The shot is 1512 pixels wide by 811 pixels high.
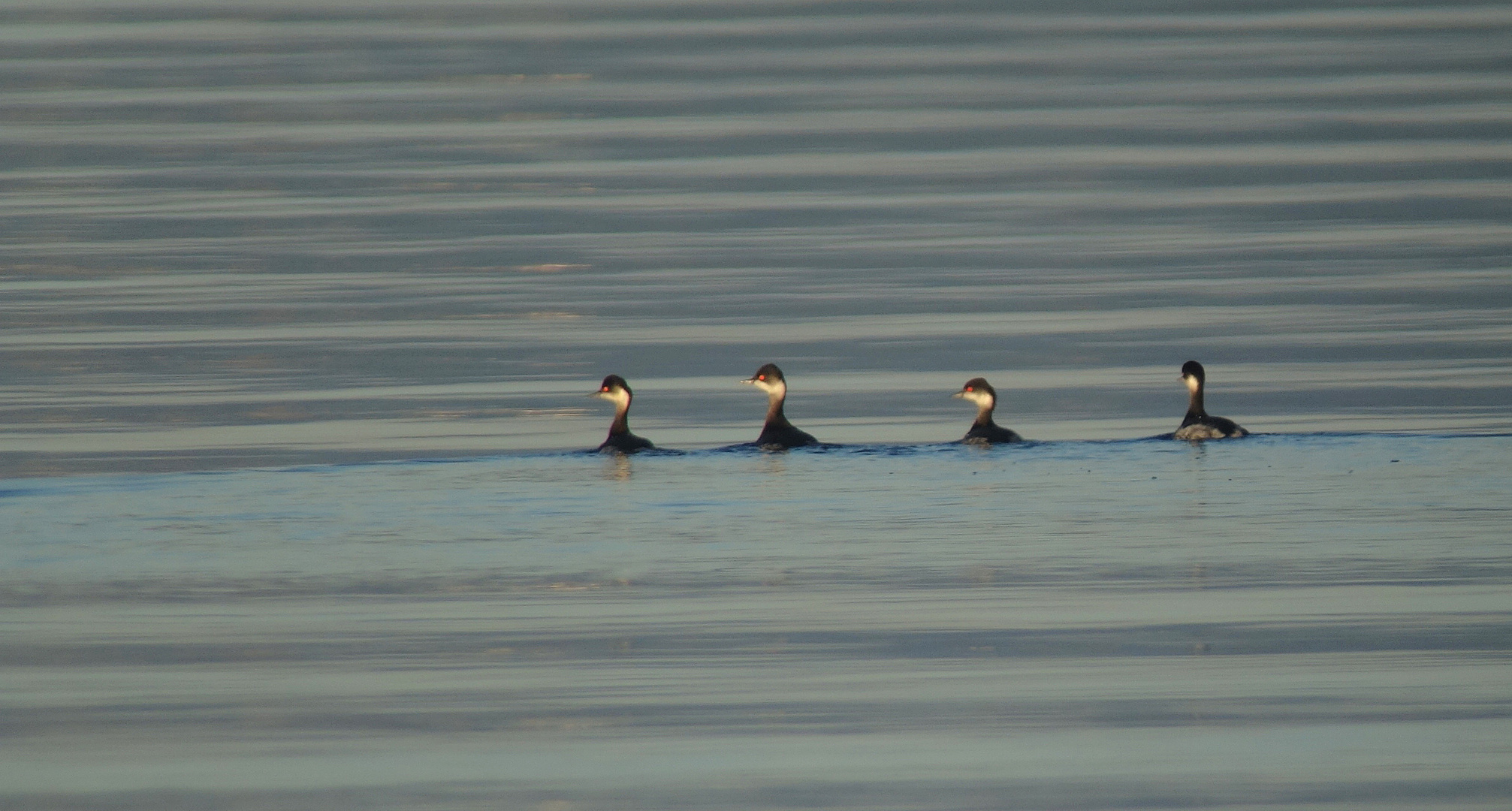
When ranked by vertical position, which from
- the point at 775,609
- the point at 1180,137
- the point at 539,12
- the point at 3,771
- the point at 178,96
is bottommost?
the point at 3,771

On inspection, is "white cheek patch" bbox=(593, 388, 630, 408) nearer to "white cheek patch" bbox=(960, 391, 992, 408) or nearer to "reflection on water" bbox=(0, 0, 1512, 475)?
"reflection on water" bbox=(0, 0, 1512, 475)

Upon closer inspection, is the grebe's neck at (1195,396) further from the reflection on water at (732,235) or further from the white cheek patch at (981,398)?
the white cheek patch at (981,398)

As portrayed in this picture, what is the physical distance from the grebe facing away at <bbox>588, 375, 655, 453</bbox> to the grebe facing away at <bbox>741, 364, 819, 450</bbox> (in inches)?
30.2

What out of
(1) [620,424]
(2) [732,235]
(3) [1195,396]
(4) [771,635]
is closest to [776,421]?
(1) [620,424]

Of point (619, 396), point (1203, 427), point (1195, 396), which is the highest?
point (619, 396)

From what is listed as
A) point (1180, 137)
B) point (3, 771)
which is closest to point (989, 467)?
point (3, 771)

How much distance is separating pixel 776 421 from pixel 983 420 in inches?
54.3

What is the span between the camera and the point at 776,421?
18.0 m

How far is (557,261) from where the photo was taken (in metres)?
27.2

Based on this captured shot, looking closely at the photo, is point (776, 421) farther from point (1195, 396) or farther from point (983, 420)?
point (1195, 396)

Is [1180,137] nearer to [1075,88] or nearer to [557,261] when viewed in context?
[1075,88]

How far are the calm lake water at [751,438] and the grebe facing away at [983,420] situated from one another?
308 millimetres

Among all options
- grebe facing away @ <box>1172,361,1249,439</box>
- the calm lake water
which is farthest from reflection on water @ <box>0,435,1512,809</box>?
grebe facing away @ <box>1172,361,1249,439</box>

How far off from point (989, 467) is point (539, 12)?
43502mm
